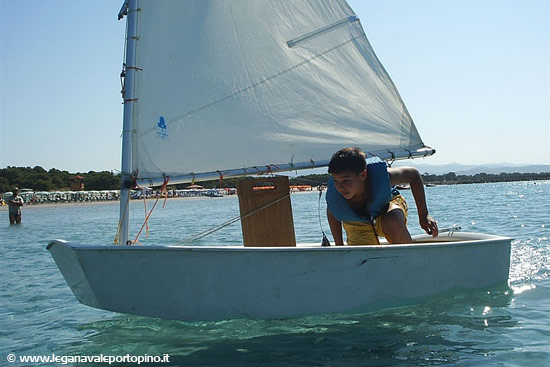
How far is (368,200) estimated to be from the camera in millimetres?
4562

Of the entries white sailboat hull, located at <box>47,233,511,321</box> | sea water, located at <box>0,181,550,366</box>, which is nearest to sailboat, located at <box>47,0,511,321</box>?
white sailboat hull, located at <box>47,233,511,321</box>

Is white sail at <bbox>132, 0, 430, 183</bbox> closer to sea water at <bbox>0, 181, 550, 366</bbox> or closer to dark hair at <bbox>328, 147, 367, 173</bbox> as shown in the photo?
dark hair at <bbox>328, 147, 367, 173</bbox>

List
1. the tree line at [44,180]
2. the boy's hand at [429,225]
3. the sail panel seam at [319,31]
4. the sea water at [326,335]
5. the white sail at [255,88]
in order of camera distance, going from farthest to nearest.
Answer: the tree line at [44,180], the sail panel seam at [319,31], the white sail at [255,88], the boy's hand at [429,225], the sea water at [326,335]

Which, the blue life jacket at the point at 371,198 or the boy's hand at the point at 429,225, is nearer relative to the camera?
the blue life jacket at the point at 371,198

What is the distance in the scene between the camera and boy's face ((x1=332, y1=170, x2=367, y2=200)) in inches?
169

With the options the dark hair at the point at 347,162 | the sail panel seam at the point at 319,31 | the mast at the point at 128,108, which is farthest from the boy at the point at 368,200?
the mast at the point at 128,108

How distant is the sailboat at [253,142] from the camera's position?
4.08m

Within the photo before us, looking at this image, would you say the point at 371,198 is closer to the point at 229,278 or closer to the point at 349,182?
the point at 349,182

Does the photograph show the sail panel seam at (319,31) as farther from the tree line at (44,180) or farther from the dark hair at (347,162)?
the tree line at (44,180)

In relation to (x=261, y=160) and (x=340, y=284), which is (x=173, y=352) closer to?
(x=340, y=284)

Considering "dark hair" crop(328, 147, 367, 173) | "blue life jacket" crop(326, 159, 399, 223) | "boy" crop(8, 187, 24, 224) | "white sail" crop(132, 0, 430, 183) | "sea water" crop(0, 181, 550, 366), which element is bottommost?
"sea water" crop(0, 181, 550, 366)

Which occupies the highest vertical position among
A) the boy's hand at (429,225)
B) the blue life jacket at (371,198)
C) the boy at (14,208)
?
the blue life jacket at (371,198)

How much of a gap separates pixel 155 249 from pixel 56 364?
1.18 meters

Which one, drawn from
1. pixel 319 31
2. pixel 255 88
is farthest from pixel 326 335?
pixel 319 31
